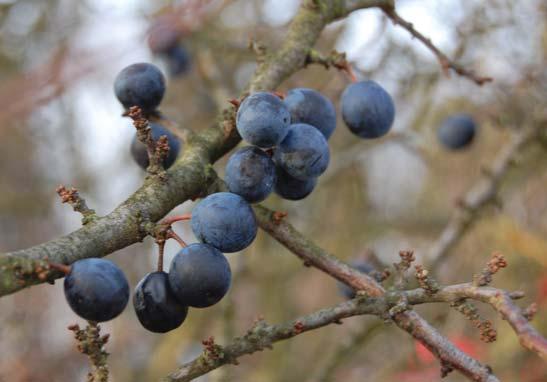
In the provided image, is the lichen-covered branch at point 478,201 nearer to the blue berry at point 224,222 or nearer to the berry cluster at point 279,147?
the berry cluster at point 279,147

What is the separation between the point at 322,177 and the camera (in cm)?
427

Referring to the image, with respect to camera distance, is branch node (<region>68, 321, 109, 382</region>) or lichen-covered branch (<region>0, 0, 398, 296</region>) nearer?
lichen-covered branch (<region>0, 0, 398, 296</region>)

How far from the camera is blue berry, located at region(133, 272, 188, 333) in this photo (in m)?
1.34

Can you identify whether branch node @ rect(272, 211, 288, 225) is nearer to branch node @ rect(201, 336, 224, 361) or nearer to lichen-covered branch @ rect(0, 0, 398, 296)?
lichen-covered branch @ rect(0, 0, 398, 296)

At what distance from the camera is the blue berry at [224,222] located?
1.36 metres

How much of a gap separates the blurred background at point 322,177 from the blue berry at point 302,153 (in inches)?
39.7

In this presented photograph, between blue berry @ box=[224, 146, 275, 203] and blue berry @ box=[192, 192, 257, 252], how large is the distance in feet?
0.12

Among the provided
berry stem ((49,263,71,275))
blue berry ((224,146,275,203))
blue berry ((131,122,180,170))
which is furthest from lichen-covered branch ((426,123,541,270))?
berry stem ((49,263,71,275))

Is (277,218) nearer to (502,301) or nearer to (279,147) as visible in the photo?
(279,147)

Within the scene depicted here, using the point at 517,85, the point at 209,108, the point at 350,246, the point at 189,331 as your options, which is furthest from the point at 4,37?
the point at 517,85

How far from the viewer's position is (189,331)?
410 centimetres

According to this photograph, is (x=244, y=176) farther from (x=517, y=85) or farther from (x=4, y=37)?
(x=4, y=37)

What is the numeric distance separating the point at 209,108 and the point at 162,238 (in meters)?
3.51

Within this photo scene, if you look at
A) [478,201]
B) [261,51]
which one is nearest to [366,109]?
[261,51]
